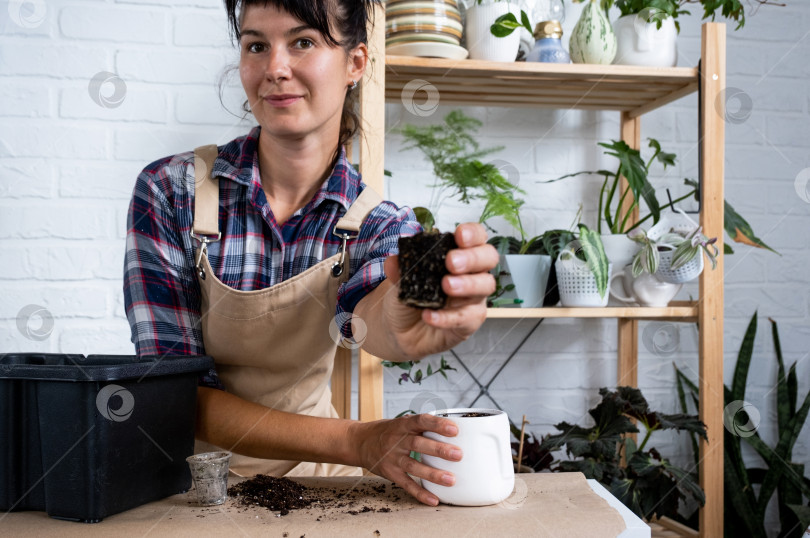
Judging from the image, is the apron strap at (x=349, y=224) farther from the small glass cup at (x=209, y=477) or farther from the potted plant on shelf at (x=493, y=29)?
the potted plant on shelf at (x=493, y=29)

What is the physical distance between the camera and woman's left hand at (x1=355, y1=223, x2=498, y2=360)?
0.66m

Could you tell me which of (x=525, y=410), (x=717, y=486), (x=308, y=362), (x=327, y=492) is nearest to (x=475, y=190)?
(x=525, y=410)

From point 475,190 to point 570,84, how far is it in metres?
0.36

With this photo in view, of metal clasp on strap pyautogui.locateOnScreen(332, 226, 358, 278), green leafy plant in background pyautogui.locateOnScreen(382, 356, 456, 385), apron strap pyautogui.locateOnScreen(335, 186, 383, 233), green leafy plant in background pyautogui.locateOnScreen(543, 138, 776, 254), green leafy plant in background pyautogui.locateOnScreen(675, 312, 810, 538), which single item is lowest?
green leafy plant in background pyautogui.locateOnScreen(675, 312, 810, 538)

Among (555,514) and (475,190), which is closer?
(555,514)

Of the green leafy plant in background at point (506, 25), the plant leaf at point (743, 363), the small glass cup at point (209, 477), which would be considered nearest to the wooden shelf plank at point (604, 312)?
the plant leaf at point (743, 363)

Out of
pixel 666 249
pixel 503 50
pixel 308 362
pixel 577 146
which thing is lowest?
pixel 308 362

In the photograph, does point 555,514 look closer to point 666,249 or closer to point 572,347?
point 666,249

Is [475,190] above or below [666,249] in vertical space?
above

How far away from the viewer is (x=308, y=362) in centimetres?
120

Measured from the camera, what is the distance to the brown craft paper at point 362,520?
0.68 m

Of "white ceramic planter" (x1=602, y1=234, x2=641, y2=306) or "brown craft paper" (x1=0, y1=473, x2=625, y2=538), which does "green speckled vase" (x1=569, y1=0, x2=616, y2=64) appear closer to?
"white ceramic planter" (x1=602, y1=234, x2=641, y2=306)

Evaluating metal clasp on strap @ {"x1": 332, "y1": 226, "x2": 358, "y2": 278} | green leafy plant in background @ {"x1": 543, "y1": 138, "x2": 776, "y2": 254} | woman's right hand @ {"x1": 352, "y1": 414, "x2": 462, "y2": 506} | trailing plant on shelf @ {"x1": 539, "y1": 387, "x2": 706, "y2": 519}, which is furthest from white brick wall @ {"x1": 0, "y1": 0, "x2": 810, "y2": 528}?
woman's right hand @ {"x1": 352, "y1": 414, "x2": 462, "y2": 506}

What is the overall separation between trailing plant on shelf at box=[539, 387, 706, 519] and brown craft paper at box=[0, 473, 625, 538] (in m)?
0.64
